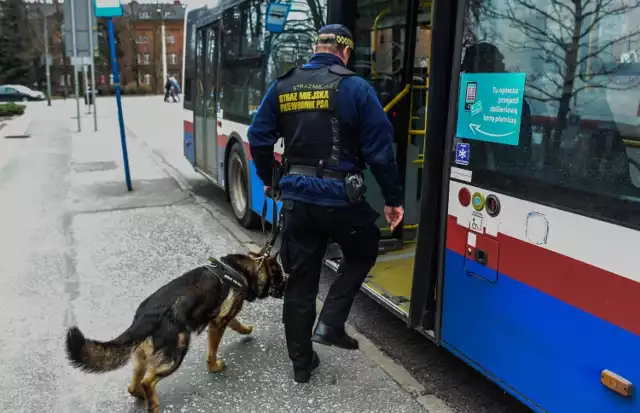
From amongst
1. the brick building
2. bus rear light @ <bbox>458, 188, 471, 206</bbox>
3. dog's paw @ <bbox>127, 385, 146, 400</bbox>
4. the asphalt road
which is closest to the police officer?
bus rear light @ <bbox>458, 188, 471, 206</bbox>

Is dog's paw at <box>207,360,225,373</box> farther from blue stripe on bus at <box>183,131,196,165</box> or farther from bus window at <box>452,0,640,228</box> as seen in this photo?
blue stripe on bus at <box>183,131,196,165</box>

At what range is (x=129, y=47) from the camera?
69562mm

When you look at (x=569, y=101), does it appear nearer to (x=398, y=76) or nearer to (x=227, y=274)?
(x=227, y=274)

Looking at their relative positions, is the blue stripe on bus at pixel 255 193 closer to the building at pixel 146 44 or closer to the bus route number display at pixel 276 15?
the bus route number display at pixel 276 15

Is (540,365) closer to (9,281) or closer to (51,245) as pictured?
(9,281)

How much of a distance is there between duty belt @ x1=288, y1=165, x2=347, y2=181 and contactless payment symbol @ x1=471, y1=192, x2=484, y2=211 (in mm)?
742

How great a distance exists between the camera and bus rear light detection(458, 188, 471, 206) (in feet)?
10.1

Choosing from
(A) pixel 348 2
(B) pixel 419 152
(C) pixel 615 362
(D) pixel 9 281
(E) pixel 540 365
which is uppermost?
(A) pixel 348 2

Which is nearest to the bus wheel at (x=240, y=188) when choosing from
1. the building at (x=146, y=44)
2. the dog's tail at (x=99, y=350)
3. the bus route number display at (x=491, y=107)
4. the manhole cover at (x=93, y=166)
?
the dog's tail at (x=99, y=350)

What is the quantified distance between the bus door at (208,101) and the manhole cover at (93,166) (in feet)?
12.6

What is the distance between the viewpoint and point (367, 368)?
3.88 m

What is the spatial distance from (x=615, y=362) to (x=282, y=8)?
14.4 ft

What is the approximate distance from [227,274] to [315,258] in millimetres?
565

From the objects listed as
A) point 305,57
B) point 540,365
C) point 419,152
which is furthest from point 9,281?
point 540,365
